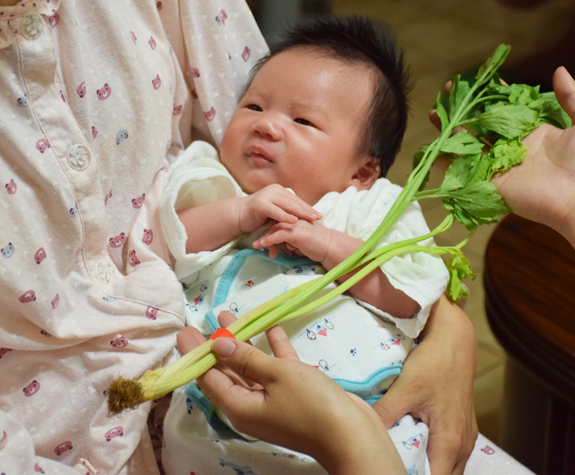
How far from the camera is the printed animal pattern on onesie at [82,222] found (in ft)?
2.26

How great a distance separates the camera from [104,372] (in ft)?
2.57

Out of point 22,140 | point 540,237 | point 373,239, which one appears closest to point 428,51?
point 540,237

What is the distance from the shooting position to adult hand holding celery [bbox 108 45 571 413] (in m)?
0.79

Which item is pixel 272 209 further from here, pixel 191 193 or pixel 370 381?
pixel 370 381

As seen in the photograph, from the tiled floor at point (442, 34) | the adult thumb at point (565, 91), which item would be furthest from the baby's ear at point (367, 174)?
the tiled floor at point (442, 34)

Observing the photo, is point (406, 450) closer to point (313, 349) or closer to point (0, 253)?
point (313, 349)

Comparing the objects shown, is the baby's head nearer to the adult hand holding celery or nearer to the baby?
the baby

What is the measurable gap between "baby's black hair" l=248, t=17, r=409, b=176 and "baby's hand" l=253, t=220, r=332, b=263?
0.27 metres

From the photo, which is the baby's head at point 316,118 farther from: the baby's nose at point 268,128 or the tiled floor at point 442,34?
the tiled floor at point 442,34

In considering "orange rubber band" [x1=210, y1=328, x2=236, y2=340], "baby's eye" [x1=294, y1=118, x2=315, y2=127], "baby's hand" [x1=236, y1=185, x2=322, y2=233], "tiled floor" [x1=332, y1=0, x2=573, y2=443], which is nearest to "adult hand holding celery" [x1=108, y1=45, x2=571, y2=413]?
"orange rubber band" [x1=210, y1=328, x2=236, y2=340]

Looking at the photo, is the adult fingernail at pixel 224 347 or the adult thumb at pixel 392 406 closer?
the adult fingernail at pixel 224 347

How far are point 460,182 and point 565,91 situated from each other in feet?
0.82

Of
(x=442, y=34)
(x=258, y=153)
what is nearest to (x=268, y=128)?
(x=258, y=153)

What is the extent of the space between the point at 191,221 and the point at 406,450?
1.70 ft
